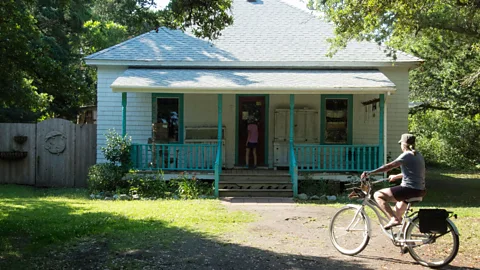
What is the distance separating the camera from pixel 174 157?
47.6 ft

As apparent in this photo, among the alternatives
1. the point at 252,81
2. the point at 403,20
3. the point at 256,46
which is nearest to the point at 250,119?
the point at 252,81

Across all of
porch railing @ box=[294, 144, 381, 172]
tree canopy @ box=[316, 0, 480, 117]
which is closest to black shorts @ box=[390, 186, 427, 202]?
tree canopy @ box=[316, 0, 480, 117]

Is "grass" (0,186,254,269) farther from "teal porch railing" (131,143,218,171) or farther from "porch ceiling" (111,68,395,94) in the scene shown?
"porch ceiling" (111,68,395,94)

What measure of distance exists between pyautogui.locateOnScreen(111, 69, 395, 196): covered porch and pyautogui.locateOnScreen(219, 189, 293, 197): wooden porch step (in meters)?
0.23

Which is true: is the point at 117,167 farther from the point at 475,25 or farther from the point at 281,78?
the point at 475,25

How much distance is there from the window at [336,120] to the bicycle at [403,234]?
854 cm

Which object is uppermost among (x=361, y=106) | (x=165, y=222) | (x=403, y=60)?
(x=403, y=60)

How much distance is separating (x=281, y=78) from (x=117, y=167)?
521cm

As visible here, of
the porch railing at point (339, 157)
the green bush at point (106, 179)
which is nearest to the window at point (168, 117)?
the green bush at point (106, 179)

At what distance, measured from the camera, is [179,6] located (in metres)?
9.59

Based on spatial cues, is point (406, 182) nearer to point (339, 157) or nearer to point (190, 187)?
point (190, 187)

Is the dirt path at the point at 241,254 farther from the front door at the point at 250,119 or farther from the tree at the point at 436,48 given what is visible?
the front door at the point at 250,119

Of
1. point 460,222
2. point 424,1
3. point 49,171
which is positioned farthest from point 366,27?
point 49,171

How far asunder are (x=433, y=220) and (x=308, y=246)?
197 cm
